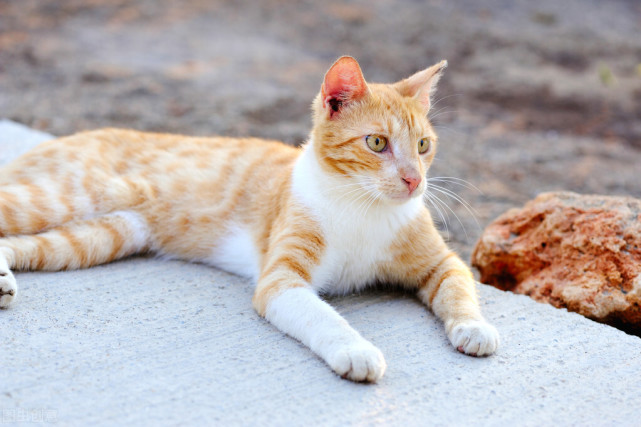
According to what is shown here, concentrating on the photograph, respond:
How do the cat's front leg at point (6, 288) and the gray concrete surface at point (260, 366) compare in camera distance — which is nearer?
the gray concrete surface at point (260, 366)

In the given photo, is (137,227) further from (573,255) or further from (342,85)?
(573,255)

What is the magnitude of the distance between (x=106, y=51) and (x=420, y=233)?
7186 mm

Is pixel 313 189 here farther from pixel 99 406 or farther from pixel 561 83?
pixel 561 83

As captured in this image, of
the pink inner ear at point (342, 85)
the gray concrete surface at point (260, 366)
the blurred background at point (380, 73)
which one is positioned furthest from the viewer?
the blurred background at point (380, 73)

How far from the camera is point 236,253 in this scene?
3932 mm

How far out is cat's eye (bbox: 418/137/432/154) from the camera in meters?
3.39

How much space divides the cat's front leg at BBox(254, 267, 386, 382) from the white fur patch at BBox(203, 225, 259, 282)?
538 mm

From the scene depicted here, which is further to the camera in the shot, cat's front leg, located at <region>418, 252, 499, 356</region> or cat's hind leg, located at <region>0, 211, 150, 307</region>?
cat's hind leg, located at <region>0, 211, 150, 307</region>

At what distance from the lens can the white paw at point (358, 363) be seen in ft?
8.54

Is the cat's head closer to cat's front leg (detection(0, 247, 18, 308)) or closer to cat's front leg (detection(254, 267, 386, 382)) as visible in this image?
cat's front leg (detection(254, 267, 386, 382))

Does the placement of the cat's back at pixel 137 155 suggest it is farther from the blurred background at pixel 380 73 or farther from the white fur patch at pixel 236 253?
the blurred background at pixel 380 73

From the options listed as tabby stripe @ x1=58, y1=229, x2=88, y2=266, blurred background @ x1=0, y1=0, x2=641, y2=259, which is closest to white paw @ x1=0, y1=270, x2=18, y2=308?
tabby stripe @ x1=58, y1=229, x2=88, y2=266

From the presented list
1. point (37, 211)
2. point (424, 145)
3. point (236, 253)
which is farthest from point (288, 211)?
point (37, 211)

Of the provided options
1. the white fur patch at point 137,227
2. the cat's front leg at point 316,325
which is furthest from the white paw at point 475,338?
the white fur patch at point 137,227
